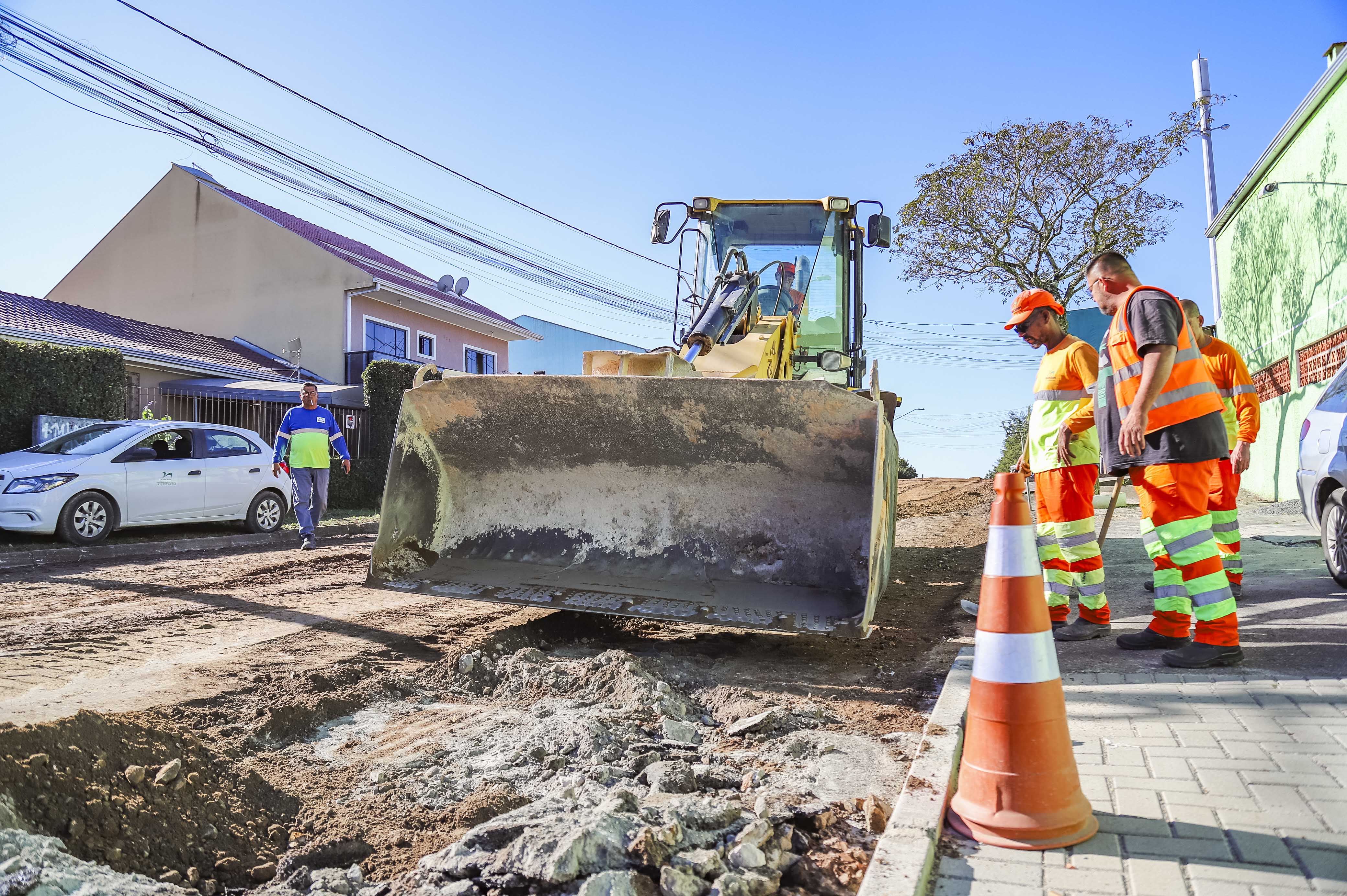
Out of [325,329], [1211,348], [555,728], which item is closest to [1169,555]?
[1211,348]

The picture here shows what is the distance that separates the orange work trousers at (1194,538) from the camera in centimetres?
383

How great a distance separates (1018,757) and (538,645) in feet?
8.95

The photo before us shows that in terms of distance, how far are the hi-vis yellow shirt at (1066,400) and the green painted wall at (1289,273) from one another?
928cm

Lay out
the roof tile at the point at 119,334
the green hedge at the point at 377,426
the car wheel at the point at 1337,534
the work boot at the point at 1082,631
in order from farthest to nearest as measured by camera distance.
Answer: the roof tile at the point at 119,334
the green hedge at the point at 377,426
the car wheel at the point at 1337,534
the work boot at the point at 1082,631

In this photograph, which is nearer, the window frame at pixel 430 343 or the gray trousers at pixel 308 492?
the gray trousers at pixel 308 492

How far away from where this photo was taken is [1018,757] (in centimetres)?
242

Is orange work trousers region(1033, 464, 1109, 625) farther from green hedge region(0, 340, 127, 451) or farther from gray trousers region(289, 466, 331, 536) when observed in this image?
green hedge region(0, 340, 127, 451)

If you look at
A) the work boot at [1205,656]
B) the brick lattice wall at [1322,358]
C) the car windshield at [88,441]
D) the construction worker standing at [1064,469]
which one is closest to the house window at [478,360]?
the car windshield at [88,441]

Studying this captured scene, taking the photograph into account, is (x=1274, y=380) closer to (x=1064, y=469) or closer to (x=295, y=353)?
(x=1064, y=469)

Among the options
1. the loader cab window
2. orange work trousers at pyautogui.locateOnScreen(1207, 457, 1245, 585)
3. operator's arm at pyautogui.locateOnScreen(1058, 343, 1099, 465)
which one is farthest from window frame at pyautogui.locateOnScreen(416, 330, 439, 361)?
orange work trousers at pyautogui.locateOnScreen(1207, 457, 1245, 585)

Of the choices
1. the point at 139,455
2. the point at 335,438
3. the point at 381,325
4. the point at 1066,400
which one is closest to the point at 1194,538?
the point at 1066,400

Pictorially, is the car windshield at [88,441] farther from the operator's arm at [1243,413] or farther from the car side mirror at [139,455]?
the operator's arm at [1243,413]

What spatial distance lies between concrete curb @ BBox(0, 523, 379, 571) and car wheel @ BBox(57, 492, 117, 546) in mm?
218

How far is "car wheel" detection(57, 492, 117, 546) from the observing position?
30.1 ft
